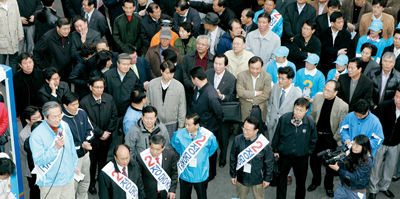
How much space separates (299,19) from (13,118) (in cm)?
618

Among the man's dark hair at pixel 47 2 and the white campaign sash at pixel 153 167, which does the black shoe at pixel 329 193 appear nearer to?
the white campaign sash at pixel 153 167

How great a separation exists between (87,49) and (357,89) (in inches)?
186

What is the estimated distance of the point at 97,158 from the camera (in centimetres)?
766

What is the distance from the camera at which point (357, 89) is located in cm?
803

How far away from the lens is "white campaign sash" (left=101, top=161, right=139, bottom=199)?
5996 mm

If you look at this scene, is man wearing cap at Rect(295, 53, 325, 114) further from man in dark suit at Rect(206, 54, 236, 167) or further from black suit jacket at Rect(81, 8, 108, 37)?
black suit jacket at Rect(81, 8, 108, 37)

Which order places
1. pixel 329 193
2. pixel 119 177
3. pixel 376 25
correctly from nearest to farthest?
pixel 119 177 → pixel 329 193 → pixel 376 25

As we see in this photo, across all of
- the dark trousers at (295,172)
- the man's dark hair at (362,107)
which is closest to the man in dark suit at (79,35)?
the dark trousers at (295,172)

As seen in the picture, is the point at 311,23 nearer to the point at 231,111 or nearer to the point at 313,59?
the point at 313,59

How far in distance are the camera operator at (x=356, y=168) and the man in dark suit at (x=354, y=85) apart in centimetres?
171

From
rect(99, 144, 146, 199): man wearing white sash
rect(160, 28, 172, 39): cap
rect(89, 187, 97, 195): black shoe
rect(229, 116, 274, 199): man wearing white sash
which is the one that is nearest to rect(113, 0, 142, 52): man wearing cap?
rect(160, 28, 172, 39): cap

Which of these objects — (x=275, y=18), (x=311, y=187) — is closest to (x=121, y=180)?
(x=311, y=187)

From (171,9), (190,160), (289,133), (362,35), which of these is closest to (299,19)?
(362,35)

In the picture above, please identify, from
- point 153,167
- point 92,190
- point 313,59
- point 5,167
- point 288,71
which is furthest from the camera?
point 313,59
